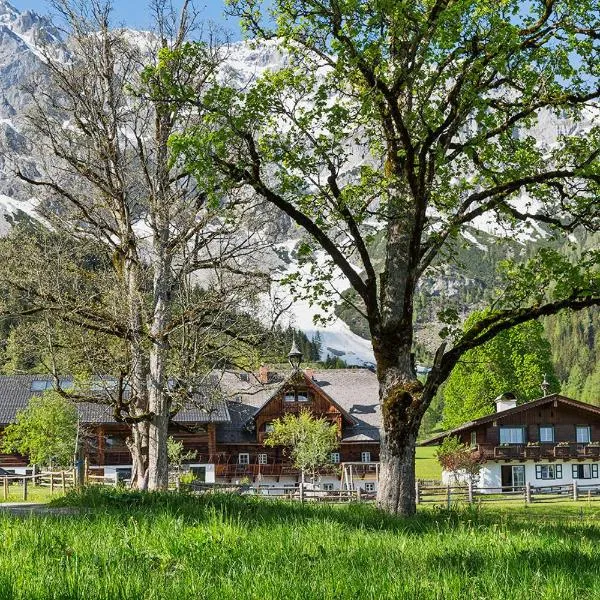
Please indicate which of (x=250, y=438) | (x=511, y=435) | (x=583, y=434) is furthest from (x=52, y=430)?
(x=583, y=434)

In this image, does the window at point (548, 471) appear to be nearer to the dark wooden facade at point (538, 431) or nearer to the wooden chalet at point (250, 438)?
the dark wooden facade at point (538, 431)

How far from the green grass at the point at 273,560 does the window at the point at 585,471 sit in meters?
58.5

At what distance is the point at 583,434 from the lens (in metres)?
63.2

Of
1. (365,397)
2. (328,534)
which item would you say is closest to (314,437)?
(365,397)

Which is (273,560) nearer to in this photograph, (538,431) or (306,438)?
(306,438)

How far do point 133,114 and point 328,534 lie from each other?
13841 mm

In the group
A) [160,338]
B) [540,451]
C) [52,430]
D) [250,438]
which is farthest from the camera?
[250,438]

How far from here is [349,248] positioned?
48.8ft

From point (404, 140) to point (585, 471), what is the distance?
→ 2274 inches

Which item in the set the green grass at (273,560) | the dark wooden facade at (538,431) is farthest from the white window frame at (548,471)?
the green grass at (273,560)

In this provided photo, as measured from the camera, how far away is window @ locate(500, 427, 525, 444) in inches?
2420

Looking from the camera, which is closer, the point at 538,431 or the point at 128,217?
the point at 128,217

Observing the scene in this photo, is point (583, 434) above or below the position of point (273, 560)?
above


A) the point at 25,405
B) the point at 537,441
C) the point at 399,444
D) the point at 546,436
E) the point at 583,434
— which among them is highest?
the point at 25,405
